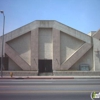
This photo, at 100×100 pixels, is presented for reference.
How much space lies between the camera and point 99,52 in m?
32.0

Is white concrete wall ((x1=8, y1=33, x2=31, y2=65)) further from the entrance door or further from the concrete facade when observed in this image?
the entrance door

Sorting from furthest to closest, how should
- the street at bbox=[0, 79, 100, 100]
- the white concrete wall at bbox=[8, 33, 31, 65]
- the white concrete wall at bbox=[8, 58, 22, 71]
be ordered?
1. the white concrete wall at bbox=[8, 58, 22, 71]
2. the white concrete wall at bbox=[8, 33, 31, 65]
3. the street at bbox=[0, 79, 100, 100]

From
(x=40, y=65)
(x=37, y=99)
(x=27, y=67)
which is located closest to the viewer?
(x=37, y=99)

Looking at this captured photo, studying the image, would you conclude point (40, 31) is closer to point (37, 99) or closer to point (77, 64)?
point (77, 64)

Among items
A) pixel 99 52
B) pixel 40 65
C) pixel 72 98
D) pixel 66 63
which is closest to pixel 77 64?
pixel 66 63

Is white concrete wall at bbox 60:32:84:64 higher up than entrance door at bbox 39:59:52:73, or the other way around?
white concrete wall at bbox 60:32:84:64

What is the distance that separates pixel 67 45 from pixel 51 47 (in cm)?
298

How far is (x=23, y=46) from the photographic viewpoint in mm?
31922

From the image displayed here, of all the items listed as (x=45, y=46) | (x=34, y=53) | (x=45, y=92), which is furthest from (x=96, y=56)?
(x=45, y=92)

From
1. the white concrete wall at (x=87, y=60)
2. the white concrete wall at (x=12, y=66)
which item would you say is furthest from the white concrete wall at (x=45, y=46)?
the white concrete wall at (x=87, y=60)

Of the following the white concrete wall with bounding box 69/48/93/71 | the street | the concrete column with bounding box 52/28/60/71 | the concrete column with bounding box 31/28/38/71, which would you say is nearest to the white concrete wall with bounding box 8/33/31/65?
the concrete column with bounding box 31/28/38/71

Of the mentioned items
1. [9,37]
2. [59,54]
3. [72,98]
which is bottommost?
Result: [72,98]

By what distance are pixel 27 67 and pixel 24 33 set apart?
6.17 metres

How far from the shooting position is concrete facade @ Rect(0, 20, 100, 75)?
31.1 metres
